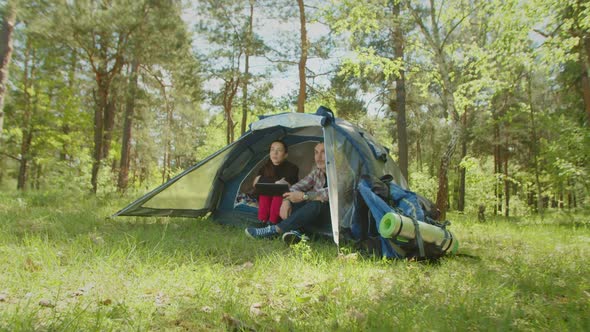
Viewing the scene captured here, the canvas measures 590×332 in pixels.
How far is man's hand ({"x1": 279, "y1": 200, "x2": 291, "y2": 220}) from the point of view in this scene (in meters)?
4.38

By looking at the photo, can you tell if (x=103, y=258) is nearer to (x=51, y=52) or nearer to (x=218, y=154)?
(x=218, y=154)

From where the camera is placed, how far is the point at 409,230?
122 inches

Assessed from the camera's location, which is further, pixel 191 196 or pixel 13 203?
pixel 13 203

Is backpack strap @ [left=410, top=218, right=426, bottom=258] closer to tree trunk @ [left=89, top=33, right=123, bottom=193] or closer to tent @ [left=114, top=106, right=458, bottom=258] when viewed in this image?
tent @ [left=114, top=106, right=458, bottom=258]

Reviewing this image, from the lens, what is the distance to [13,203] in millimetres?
5680

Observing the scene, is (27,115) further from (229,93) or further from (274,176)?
(274,176)

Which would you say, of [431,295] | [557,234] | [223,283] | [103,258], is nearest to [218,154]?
[103,258]

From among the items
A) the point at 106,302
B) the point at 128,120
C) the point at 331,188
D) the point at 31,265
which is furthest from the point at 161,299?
the point at 128,120

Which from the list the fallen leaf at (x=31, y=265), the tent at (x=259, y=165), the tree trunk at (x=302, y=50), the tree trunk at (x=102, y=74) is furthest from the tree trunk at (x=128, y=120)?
the fallen leaf at (x=31, y=265)

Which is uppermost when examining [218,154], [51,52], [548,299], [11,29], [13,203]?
[51,52]

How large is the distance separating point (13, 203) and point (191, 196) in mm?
3030

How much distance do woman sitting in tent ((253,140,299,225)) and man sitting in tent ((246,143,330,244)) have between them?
215 mm

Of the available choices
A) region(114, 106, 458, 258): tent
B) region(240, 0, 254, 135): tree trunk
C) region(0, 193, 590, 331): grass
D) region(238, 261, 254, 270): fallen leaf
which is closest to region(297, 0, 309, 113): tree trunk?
region(240, 0, 254, 135): tree trunk

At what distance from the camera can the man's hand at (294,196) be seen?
4.28 m
